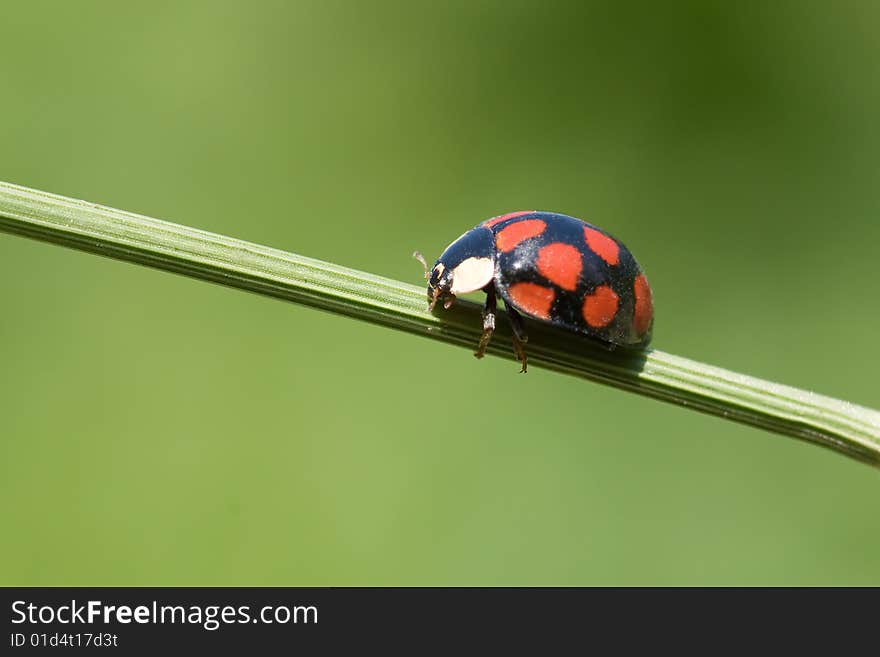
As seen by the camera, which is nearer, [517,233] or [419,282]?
[517,233]

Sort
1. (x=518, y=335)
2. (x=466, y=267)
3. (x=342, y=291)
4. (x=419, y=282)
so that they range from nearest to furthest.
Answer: (x=342, y=291), (x=518, y=335), (x=466, y=267), (x=419, y=282)

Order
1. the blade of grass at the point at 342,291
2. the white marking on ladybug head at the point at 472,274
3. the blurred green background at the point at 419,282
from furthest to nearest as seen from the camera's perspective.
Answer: the blurred green background at the point at 419,282, the white marking on ladybug head at the point at 472,274, the blade of grass at the point at 342,291

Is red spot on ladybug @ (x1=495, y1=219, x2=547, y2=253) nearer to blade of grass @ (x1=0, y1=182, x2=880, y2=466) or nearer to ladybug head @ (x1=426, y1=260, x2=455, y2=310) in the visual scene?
ladybug head @ (x1=426, y1=260, x2=455, y2=310)

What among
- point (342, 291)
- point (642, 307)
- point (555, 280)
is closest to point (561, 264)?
point (555, 280)

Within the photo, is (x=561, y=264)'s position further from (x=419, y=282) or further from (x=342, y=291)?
(x=419, y=282)

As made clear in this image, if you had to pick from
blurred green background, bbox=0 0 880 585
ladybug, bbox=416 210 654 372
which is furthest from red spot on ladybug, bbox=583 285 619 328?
blurred green background, bbox=0 0 880 585

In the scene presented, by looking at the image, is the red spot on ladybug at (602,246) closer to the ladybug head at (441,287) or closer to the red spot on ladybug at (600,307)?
the red spot on ladybug at (600,307)

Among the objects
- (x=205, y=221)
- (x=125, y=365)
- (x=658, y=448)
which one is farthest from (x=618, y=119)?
(x=125, y=365)

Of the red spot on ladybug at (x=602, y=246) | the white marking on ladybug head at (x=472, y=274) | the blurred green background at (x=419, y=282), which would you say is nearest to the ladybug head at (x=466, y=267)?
the white marking on ladybug head at (x=472, y=274)
